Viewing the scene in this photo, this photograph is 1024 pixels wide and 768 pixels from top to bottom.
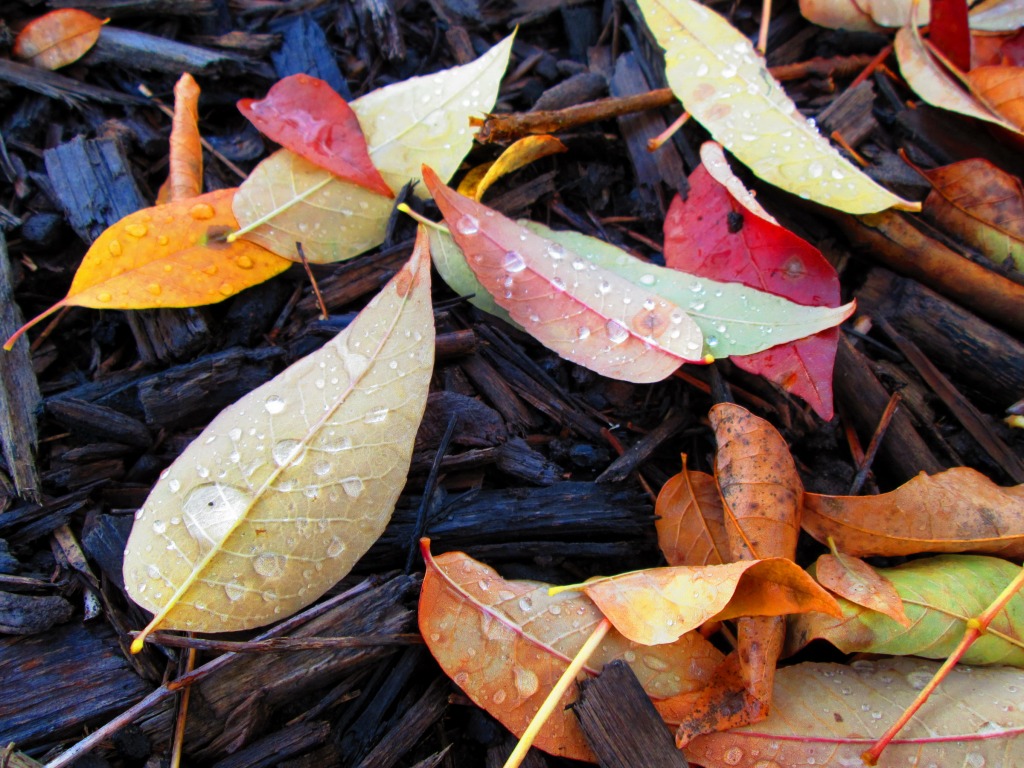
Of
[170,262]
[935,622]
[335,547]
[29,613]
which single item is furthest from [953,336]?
[29,613]

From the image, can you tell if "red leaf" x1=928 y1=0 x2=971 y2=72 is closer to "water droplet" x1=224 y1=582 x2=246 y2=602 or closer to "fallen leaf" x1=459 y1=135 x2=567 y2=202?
"fallen leaf" x1=459 y1=135 x2=567 y2=202

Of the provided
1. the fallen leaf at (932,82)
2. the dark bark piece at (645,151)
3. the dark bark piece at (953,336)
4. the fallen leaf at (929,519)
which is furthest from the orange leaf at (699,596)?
the fallen leaf at (932,82)

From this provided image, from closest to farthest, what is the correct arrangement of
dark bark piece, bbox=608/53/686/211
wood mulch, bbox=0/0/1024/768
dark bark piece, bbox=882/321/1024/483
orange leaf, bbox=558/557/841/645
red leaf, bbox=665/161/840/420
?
orange leaf, bbox=558/557/841/645, wood mulch, bbox=0/0/1024/768, red leaf, bbox=665/161/840/420, dark bark piece, bbox=882/321/1024/483, dark bark piece, bbox=608/53/686/211

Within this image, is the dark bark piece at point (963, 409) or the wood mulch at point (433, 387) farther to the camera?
the dark bark piece at point (963, 409)

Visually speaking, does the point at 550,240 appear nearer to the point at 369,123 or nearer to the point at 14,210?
the point at 369,123

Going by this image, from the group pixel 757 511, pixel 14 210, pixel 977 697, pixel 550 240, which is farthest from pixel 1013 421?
pixel 14 210

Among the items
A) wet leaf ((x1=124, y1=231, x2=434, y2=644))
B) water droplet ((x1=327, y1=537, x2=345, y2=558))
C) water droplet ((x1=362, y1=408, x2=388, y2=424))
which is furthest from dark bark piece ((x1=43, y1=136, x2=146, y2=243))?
water droplet ((x1=327, y1=537, x2=345, y2=558))

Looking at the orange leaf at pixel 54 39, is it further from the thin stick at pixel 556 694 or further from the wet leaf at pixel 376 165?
the thin stick at pixel 556 694
